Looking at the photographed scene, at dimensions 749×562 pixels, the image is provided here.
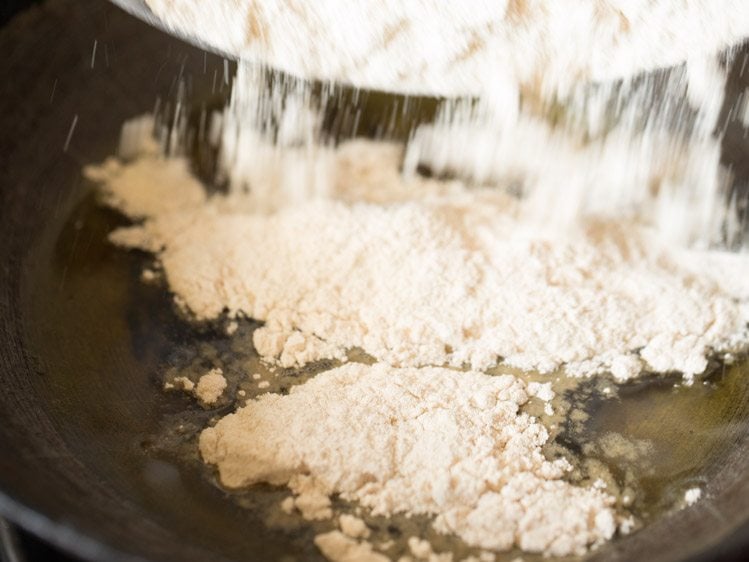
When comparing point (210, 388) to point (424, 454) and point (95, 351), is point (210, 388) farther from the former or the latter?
point (424, 454)

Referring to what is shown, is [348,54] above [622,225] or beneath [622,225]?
above

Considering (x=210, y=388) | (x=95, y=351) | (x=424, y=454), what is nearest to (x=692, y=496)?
(x=424, y=454)

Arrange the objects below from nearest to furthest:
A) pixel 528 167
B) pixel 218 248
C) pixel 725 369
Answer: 1. pixel 725 369
2. pixel 218 248
3. pixel 528 167

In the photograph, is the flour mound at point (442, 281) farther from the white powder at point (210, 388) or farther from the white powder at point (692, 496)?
the white powder at point (692, 496)

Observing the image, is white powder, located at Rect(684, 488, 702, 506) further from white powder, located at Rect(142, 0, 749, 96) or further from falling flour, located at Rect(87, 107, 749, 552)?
white powder, located at Rect(142, 0, 749, 96)

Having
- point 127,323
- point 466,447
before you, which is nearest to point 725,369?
point 466,447

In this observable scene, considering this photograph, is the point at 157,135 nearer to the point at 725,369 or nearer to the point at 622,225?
the point at 622,225
